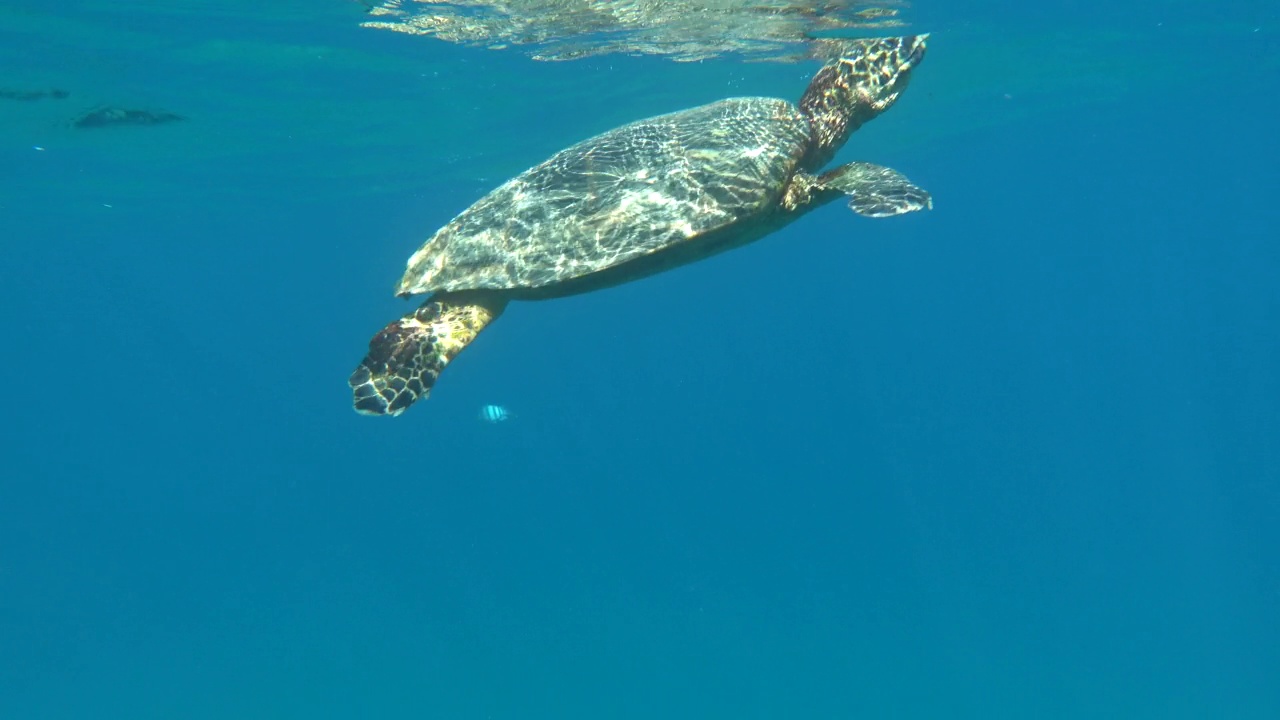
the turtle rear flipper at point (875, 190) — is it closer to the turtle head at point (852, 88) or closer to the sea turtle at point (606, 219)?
the sea turtle at point (606, 219)

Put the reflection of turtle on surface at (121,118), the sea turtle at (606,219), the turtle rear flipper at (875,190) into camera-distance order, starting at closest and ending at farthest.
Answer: the turtle rear flipper at (875,190), the sea turtle at (606,219), the reflection of turtle on surface at (121,118)

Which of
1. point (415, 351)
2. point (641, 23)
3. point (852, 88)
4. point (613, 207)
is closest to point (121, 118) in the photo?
point (641, 23)

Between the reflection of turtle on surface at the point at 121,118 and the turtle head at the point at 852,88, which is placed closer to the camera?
the turtle head at the point at 852,88

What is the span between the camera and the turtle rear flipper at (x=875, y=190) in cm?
605

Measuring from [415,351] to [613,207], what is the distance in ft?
6.50

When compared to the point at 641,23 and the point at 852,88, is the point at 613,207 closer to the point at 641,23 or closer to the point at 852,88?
the point at 852,88

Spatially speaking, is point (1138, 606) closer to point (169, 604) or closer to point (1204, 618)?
point (1204, 618)

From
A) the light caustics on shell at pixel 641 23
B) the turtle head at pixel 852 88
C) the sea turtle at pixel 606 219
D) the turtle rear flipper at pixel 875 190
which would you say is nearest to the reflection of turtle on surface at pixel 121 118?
the light caustics on shell at pixel 641 23

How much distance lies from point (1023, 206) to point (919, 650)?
1838 inches

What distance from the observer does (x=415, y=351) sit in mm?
6273

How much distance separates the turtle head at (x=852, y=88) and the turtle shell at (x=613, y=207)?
0.97m

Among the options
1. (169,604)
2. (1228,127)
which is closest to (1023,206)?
(1228,127)

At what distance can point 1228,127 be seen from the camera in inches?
1411

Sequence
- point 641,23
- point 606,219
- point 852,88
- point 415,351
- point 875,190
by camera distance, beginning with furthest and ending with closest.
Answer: point 641,23
point 852,88
point 875,190
point 606,219
point 415,351
